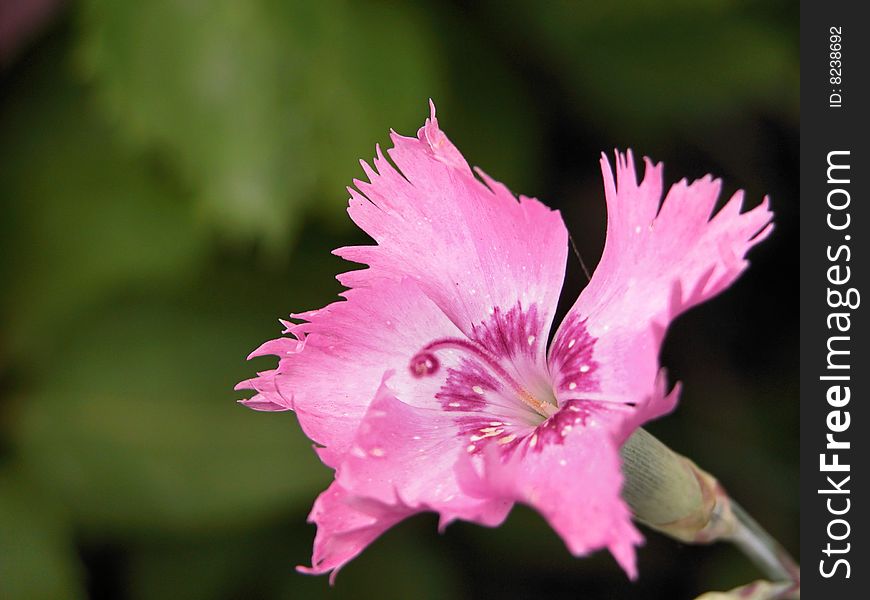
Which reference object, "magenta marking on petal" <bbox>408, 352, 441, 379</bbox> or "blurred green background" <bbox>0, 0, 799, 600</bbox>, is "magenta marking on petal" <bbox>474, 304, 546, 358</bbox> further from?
"blurred green background" <bbox>0, 0, 799, 600</bbox>

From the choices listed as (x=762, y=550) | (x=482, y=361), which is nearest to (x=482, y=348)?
(x=482, y=361)

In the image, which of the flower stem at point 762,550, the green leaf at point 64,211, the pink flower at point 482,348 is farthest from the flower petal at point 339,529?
the green leaf at point 64,211

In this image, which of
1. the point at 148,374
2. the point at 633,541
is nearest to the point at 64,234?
the point at 148,374

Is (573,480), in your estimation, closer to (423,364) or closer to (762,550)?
(423,364)

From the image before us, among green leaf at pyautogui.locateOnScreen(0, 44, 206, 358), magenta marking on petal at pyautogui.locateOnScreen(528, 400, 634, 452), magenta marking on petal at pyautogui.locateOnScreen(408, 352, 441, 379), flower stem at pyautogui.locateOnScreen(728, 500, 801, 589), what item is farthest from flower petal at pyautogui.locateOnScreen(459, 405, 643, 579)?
green leaf at pyautogui.locateOnScreen(0, 44, 206, 358)

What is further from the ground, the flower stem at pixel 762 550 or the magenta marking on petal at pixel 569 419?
the magenta marking on petal at pixel 569 419

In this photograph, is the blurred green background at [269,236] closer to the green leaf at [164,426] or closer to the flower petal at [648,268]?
the green leaf at [164,426]

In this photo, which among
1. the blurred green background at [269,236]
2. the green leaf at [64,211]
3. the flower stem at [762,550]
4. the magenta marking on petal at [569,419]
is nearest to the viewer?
the magenta marking on petal at [569,419]

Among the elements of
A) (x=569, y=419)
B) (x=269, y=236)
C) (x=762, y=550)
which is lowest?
(x=762, y=550)

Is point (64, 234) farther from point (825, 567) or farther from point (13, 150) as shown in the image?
point (825, 567)
